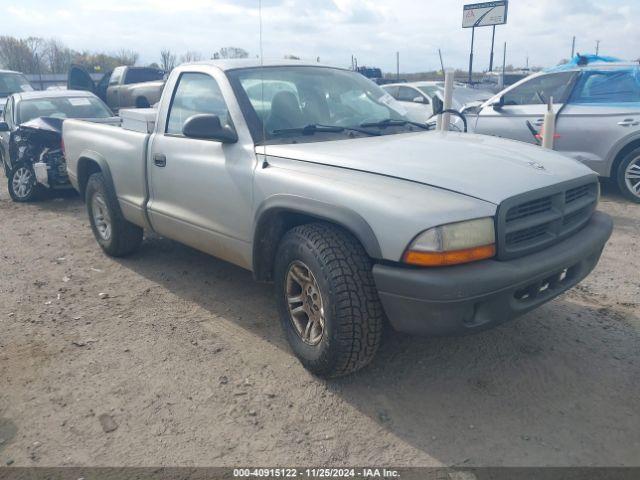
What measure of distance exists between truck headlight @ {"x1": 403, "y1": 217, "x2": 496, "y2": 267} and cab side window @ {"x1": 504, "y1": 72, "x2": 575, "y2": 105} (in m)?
5.69

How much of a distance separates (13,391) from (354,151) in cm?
240

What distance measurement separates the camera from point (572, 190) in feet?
10.7

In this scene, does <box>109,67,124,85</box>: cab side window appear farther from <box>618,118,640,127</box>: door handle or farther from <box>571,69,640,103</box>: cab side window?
<box>618,118,640,127</box>: door handle

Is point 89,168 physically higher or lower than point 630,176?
higher

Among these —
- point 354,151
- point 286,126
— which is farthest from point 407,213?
point 286,126

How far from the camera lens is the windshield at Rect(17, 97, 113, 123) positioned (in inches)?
357

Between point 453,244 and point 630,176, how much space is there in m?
5.62

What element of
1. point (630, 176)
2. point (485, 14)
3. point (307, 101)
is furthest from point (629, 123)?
point (485, 14)

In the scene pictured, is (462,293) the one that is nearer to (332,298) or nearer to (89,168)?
(332,298)

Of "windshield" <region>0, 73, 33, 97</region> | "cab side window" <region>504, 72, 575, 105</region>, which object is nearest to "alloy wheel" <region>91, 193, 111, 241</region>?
"cab side window" <region>504, 72, 575, 105</region>

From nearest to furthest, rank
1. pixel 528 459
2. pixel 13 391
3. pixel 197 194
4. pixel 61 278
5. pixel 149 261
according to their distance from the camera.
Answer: pixel 528 459 < pixel 13 391 < pixel 197 194 < pixel 61 278 < pixel 149 261

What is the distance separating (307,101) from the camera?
3.95m

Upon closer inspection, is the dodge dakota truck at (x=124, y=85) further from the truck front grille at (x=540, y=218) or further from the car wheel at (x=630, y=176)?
the truck front grille at (x=540, y=218)

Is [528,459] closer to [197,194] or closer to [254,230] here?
[254,230]
